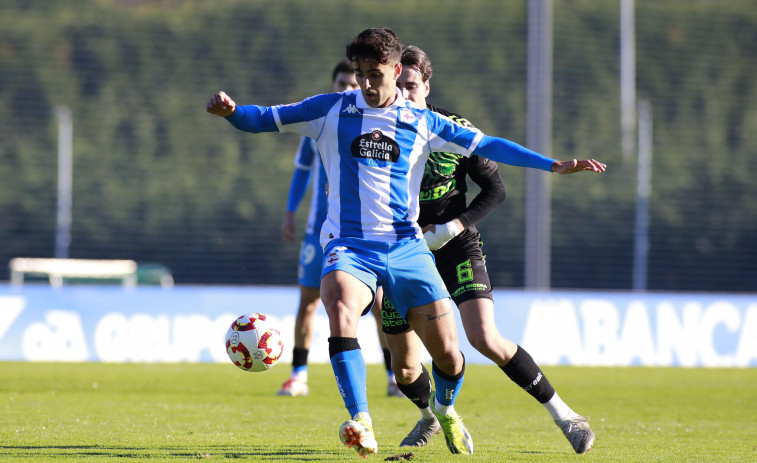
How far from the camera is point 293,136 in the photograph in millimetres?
32094

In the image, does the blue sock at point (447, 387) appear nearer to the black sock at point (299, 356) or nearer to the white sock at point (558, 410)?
the white sock at point (558, 410)

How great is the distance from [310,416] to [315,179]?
7.27ft

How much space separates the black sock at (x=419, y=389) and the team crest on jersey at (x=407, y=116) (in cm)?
141

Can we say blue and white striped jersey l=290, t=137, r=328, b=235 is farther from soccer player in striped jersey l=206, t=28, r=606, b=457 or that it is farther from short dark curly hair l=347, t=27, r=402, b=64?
short dark curly hair l=347, t=27, r=402, b=64

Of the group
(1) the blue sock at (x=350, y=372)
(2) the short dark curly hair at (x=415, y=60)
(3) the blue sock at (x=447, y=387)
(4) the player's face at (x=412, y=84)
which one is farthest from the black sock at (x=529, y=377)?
(2) the short dark curly hair at (x=415, y=60)

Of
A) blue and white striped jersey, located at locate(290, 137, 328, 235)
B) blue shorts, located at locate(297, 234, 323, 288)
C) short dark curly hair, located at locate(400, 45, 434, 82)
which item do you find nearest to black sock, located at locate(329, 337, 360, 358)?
short dark curly hair, located at locate(400, 45, 434, 82)

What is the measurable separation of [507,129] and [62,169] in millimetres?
12766

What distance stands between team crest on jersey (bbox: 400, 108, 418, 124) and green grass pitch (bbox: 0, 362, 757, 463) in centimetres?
163

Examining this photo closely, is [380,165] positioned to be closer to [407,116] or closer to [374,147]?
[374,147]

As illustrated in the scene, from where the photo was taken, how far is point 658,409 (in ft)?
26.3

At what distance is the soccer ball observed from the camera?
18.3ft

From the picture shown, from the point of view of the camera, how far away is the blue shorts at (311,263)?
27.1ft

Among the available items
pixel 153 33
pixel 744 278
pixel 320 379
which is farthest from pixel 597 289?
pixel 153 33

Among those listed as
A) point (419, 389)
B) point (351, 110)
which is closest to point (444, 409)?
point (419, 389)
